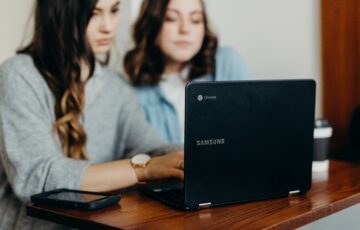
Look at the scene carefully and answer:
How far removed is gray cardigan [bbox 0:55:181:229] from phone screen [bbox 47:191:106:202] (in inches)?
2.3

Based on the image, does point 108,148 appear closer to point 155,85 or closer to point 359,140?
point 155,85

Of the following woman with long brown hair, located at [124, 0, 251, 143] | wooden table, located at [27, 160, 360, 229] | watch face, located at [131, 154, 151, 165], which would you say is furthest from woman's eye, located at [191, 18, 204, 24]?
wooden table, located at [27, 160, 360, 229]

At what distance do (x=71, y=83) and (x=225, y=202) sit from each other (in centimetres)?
56

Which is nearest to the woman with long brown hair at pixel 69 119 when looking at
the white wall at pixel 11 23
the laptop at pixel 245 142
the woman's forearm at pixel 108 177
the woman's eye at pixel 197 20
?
the woman's forearm at pixel 108 177

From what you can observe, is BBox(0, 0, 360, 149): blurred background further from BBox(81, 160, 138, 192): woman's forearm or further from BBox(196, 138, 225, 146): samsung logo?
BBox(196, 138, 225, 146): samsung logo

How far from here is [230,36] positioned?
209 centimetres

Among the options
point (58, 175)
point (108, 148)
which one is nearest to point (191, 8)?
point (108, 148)

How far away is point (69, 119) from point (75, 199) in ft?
1.20

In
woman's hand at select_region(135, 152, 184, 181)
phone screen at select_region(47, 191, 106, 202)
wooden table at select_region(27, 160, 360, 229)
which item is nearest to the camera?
wooden table at select_region(27, 160, 360, 229)

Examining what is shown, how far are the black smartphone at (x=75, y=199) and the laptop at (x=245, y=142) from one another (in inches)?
3.9

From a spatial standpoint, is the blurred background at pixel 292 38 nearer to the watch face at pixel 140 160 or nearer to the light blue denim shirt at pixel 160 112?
the light blue denim shirt at pixel 160 112

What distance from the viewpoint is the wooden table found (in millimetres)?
790

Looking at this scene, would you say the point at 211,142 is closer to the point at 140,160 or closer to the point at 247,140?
the point at 247,140

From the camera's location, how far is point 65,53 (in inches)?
50.1
